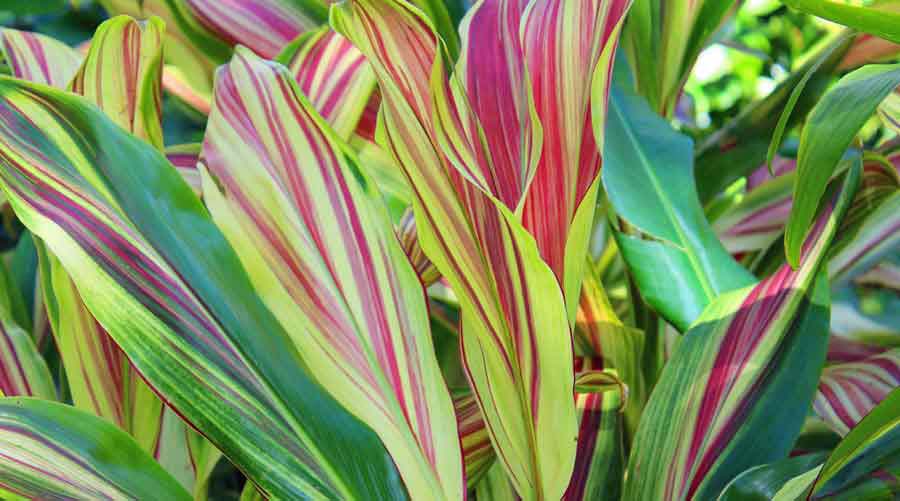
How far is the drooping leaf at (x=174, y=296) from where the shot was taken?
0.40 meters

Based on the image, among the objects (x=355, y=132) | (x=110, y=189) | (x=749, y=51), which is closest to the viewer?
(x=110, y=189)

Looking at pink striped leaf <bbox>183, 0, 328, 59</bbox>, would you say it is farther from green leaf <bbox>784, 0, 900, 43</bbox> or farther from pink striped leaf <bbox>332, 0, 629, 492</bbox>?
green leaf <bbox>784, 0, 900, 43</bbox>

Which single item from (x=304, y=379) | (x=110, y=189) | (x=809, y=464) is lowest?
(x=809, y=464)

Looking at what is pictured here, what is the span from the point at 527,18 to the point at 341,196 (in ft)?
0.39

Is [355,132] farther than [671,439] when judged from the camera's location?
Yes

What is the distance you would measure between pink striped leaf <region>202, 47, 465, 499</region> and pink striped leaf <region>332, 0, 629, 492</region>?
3cm

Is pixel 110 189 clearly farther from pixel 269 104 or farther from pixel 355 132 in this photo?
pixel 355 132

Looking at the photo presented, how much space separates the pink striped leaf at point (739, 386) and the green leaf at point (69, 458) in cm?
24

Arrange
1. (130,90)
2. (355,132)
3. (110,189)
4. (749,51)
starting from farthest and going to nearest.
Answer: (749,51)
(355,132)
(130,90)
(110,189)

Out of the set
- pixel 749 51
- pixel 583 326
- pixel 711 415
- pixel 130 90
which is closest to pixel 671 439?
pixel 711 415

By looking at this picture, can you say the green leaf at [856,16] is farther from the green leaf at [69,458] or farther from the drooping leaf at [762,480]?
the green leaf at [69,458]

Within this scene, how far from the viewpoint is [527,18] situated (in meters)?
0.43

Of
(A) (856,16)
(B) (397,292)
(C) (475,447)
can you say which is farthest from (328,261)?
(A) (856,16)

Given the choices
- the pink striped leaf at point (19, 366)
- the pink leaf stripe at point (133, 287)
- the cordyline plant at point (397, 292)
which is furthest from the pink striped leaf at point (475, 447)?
the pink striped leaf at point (19, 366)
